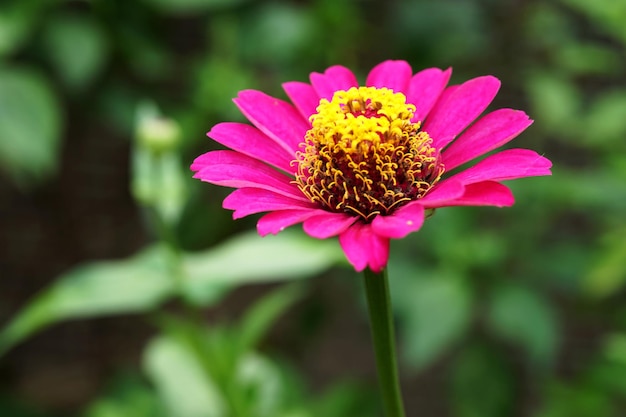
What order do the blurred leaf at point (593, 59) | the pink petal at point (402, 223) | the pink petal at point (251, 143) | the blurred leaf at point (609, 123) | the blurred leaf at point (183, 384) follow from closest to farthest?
1. the pink petal at point (402, 223)
2. the pink petal at point (251, 143)
3. the blurred leaf at point (183, 384)
4. the blurred leaf at point (609, 123)
5. the blurred leaf at point (593, 59)

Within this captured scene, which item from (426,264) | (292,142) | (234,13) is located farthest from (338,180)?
(234,13)

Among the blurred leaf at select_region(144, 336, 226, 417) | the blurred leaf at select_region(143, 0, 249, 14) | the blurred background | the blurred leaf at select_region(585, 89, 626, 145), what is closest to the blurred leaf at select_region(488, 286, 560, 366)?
the blurred background

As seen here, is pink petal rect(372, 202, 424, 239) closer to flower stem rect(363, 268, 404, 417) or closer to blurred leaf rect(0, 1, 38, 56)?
flower stem rect(363, 268, 404, 417)

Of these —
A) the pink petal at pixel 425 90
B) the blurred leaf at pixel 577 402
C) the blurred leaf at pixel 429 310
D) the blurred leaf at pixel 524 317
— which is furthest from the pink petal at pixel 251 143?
the blurred leaf at pixel 577 402

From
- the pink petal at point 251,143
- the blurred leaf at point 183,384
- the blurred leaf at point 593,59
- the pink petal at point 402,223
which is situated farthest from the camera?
the blurred leaf at point 593,59

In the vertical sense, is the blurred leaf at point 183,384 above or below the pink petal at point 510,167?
below

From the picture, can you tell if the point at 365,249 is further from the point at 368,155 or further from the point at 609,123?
the point at 609,123

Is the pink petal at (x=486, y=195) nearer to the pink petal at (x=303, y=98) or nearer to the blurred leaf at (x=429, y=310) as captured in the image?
the pink petal at (x=303, y=98)

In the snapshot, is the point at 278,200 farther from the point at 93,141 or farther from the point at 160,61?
the point at 93,141
